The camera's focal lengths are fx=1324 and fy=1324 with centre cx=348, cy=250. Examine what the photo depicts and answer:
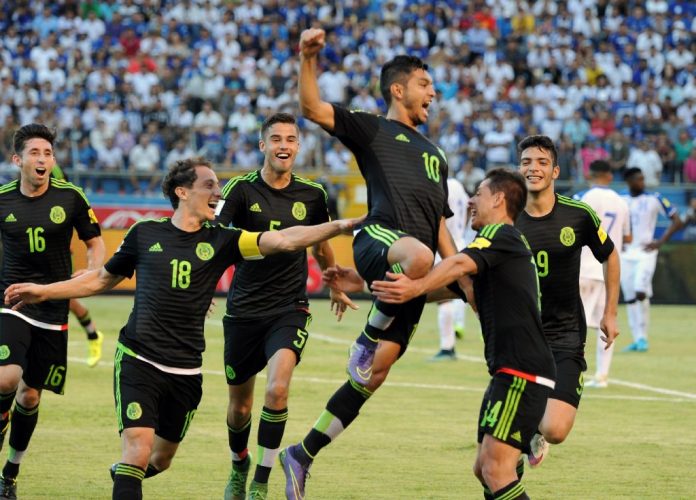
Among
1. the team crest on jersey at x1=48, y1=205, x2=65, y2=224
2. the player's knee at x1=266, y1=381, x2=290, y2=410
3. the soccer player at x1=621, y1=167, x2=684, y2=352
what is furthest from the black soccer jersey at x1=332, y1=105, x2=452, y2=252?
the soccer player at x1=621, y1=167, x2=684, y2=352

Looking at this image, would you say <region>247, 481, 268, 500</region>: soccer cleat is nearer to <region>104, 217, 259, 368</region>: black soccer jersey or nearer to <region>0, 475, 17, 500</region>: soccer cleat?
<region>104, 217, 259, 368</region>: black soccer jersey

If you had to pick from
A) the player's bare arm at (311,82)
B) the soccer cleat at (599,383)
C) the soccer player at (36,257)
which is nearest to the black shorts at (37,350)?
the soccer player at (36,257)

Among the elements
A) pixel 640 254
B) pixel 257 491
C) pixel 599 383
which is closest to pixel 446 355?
pixel 599 383

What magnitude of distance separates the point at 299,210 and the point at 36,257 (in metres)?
2.00

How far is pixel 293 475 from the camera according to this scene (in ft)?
29.0

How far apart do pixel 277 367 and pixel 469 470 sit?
2204 mm

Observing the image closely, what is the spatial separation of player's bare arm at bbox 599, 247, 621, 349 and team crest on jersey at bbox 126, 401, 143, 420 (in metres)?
3.69

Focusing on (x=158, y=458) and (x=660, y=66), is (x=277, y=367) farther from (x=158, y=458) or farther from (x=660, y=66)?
(x=660, y=66)

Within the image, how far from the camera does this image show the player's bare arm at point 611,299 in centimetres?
977

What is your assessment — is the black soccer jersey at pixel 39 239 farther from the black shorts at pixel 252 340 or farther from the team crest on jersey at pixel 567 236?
the team crest on jersey at pixel 567 236

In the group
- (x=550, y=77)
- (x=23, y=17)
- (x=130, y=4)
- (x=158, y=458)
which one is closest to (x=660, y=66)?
(x=550, y=77)

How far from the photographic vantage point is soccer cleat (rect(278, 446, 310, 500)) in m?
8.74

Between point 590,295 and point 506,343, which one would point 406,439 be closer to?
point 590,295

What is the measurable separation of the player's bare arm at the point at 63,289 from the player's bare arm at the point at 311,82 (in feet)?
5.39
